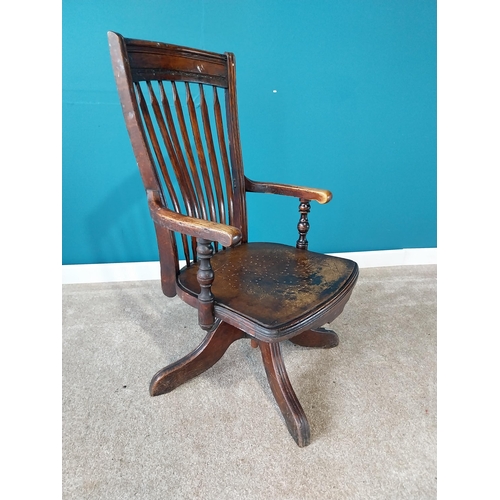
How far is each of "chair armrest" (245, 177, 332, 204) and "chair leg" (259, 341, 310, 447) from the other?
48cm

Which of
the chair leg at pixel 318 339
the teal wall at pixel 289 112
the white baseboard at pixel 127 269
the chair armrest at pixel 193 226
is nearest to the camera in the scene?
the chair armrest at pixel 193 226

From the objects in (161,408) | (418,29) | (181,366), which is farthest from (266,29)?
(161,408)

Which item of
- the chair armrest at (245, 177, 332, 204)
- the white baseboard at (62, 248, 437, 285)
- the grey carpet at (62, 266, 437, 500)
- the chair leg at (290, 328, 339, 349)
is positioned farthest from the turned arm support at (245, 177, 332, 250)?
the white baseboard at (62, 248, 437, 285)

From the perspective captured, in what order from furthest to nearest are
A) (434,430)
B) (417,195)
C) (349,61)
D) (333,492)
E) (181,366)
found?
(417,195) → (349,61) → (181,366) → (434,430) → (333,492)

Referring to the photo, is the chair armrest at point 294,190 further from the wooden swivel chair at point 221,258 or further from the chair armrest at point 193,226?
the chair armrest at point 193,226

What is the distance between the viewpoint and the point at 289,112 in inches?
66.4

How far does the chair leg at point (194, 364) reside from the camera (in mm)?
1084

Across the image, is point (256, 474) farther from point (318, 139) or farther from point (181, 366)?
point (318, 139)

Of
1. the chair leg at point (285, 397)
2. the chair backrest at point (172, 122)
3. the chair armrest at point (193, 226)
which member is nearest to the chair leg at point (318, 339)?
the chair leg at point (285, 397)

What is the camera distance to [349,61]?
5.46 ft

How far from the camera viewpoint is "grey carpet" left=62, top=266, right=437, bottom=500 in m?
0.85

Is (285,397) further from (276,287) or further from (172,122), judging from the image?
(172,122)

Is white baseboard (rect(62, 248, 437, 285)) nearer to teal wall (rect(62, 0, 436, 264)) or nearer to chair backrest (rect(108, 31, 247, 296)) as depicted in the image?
teal wall (rect(62, 0, 436, 264))

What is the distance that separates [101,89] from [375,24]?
132cm
